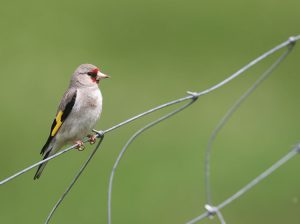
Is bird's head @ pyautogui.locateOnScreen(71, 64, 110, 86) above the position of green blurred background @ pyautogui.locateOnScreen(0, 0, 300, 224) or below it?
above

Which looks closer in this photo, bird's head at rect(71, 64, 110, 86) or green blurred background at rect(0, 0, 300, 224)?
bird's head at rect(71, 64, 110, 86)

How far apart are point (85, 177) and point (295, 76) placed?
403cm

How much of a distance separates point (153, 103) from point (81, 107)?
18.7 ft

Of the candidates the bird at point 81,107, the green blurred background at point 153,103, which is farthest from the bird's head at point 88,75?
the green blurred background at point 153,103

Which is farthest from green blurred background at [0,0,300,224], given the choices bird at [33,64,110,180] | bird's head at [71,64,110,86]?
bird's head at [71,64,110,86]

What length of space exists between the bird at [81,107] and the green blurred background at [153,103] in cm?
260

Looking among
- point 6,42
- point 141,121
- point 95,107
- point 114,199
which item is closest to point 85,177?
point 114,199

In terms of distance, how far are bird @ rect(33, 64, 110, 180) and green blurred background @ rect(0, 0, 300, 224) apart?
260cm

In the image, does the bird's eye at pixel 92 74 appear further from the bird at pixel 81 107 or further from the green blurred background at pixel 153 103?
the green blurred background at pixel 153 103

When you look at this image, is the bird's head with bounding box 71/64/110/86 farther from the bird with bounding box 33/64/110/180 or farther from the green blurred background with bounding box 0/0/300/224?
the green blurred background with bounding box 0/0/300/224

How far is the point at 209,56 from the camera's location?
14.3 metres

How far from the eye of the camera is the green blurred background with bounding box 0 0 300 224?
980cm

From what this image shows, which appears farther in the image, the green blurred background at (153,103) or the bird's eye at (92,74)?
the green blurred background at (153,103)

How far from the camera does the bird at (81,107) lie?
22.3 ft
